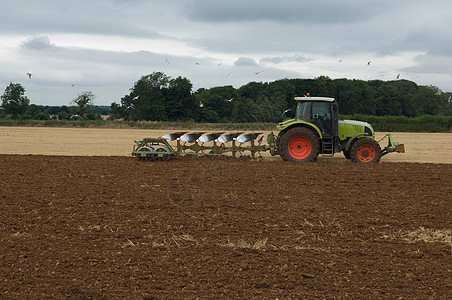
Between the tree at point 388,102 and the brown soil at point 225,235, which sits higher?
the tree at point 388,102

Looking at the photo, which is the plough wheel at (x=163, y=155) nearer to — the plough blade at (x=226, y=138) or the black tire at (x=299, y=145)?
the plough blade at (x=226, y=138)

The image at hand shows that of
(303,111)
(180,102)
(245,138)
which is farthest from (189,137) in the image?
(180,102)

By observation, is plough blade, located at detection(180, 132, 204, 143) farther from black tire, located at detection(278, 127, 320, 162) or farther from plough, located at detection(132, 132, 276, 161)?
black tire, located at detection(278, 127, 320, 162)

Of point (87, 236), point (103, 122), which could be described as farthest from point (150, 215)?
point (103, 122)

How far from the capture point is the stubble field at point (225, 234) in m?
5.97

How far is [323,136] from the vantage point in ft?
54.4

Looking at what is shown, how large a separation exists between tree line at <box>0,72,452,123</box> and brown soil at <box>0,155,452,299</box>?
145 feet

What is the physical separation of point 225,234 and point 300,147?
9280 millimetres

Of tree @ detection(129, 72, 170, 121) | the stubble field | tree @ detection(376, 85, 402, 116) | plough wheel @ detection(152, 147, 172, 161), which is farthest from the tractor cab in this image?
tree @ detection(376, 85, 402, 116)

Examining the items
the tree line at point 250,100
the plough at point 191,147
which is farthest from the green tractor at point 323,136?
the tree line at point 250,100

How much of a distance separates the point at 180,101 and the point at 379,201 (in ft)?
178

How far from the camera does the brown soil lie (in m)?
5.96

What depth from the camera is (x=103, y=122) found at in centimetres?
4647

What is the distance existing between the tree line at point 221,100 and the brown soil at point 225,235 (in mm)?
44093
